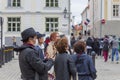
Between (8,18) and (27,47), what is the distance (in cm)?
4953

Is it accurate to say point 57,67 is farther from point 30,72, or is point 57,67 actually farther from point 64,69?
point 30,72

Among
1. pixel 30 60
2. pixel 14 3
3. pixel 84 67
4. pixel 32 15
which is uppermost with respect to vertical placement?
pixel 14 3

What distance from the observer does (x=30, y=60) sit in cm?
699

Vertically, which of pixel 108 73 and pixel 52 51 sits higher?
pixel 52 51

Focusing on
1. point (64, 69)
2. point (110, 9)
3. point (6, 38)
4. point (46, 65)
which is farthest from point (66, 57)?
point (110, 9)

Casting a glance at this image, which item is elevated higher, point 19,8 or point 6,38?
point 19,8

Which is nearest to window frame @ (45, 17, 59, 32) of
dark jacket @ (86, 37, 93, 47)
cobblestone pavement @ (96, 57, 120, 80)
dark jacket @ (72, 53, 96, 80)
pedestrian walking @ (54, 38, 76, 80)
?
dark jacket @ (86, 37, 93, 47)

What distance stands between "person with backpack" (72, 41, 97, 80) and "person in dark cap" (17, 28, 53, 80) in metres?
2.12

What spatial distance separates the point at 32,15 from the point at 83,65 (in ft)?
156

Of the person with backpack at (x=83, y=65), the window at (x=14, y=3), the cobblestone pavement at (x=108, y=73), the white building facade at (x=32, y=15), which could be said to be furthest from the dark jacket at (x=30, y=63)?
the window at (x=14, y=3)

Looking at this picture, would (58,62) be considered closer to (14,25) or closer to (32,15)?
(14,25)

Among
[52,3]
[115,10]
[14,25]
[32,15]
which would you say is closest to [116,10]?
[115,10]

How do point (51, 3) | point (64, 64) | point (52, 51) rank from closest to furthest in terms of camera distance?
1. point (64, 64)
2. point (52, 51)
3. point (51, 3)

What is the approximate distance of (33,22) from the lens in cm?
5628
